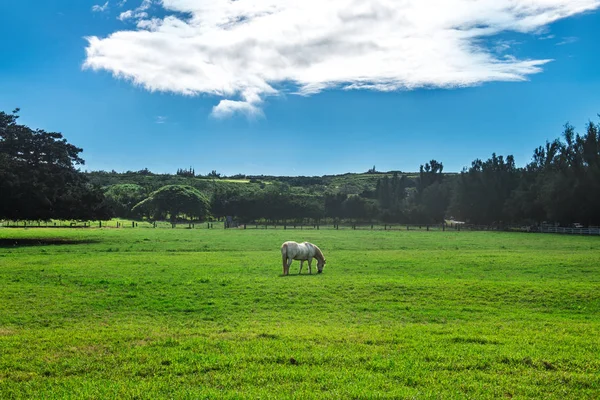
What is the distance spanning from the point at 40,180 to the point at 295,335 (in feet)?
153

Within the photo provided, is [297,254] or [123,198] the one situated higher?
[123,198]

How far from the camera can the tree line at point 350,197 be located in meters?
49.7

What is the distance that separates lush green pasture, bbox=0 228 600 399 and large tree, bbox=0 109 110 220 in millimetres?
26879

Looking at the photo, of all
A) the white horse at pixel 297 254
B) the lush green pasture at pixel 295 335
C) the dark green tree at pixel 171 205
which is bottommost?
the lush green pasture at pixel 295 335

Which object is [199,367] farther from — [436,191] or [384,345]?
[436,191]

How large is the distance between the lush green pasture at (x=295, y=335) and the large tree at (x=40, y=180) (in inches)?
1058

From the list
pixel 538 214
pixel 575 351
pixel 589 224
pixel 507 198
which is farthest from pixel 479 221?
pixel 575 351

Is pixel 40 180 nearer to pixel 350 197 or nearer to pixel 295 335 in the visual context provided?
pixel 295 335

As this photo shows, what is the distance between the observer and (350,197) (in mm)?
147250

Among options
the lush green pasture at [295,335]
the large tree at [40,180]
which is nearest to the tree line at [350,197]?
the large tree at [40,180]

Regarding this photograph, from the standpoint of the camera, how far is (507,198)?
352 ft

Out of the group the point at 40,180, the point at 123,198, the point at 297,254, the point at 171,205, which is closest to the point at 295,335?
the point at 297,254

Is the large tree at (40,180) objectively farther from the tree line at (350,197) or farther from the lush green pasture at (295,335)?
the lush green pasture at (295,335)

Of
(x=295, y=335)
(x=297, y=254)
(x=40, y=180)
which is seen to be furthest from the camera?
(x=40, y=180)
